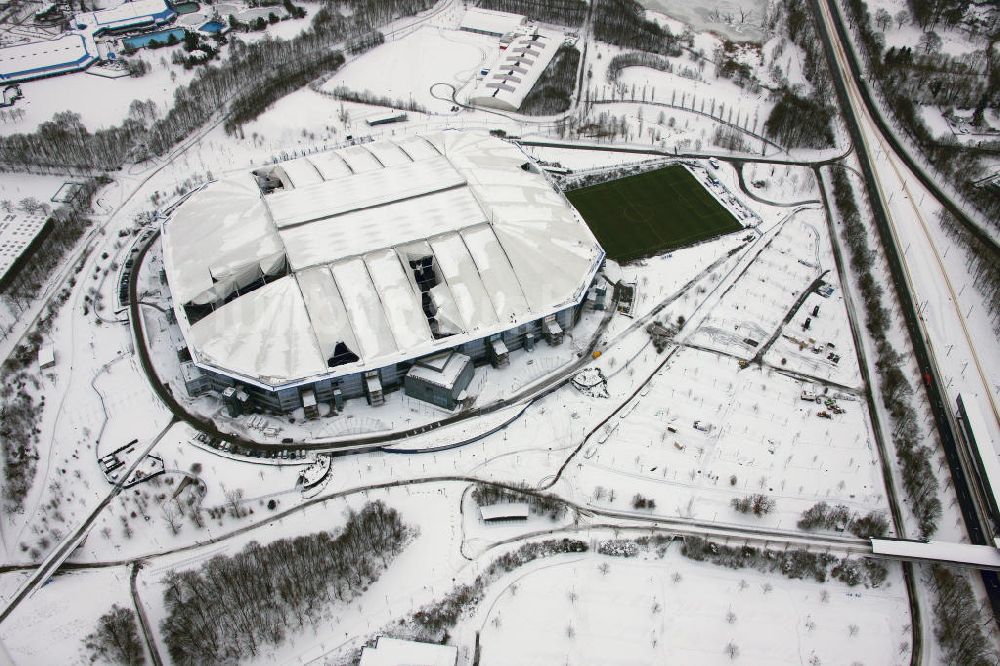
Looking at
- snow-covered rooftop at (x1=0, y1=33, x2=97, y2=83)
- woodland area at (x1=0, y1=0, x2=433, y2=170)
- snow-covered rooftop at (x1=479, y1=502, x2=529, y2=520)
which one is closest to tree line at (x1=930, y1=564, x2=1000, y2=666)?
snow-covered rooftop at (x1=479, y1=502, x2=529, y2=520)

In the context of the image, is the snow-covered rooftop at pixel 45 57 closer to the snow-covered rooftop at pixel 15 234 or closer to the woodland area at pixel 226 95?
the woodland area at pixel 226 95

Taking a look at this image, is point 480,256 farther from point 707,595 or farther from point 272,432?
point 707,595

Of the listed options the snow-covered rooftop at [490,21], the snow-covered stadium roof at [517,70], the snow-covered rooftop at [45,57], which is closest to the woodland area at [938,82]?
the snow-covered stadium roof at [517,70]

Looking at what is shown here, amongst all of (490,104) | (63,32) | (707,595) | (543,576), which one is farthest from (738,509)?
(63,32)

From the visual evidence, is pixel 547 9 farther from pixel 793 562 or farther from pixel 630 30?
pixel 793 562

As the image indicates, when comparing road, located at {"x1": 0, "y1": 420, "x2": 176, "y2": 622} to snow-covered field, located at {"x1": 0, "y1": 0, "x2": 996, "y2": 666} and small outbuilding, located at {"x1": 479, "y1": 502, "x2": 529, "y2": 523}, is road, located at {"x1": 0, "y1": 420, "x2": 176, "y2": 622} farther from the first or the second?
small outbuilding, located at {"x1": 479, "y1": 502, "x2": 529, "y2": 523}
